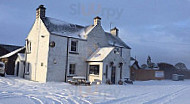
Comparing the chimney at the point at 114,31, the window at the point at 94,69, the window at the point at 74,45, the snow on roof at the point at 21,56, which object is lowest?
the window at the point at 94,69

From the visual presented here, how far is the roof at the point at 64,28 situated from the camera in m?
19.2

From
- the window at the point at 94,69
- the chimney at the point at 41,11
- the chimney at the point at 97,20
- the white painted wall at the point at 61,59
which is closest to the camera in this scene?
the white painted wall at the point at 61,59

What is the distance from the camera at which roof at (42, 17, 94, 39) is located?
19.2 meters

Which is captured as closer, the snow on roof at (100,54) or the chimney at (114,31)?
the snow on roof at (100,54)

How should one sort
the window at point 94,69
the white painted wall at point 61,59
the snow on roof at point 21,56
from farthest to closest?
1. the snow on roof at point 21,56
2. the window at point 94,69
3. the white painted wall at point 61,59

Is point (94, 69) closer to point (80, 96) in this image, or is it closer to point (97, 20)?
point (97, 20)

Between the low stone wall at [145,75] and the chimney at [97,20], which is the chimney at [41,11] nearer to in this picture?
the chimney at [97,20]

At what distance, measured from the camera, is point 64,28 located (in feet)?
67.0

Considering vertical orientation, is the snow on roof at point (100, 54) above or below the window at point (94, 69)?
above

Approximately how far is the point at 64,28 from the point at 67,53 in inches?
122

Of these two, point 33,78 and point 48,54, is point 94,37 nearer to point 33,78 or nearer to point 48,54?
point 48,54

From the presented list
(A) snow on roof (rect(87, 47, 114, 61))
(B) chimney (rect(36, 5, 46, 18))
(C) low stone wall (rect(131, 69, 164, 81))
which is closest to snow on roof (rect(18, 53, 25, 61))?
(B) chimney (rect(36, 5, 46, 18))

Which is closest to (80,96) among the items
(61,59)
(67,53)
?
(61,59)

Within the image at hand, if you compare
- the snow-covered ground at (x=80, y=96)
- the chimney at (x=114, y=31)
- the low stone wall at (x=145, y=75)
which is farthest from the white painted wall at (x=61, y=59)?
the low stone wall at (x=145, y=75)
